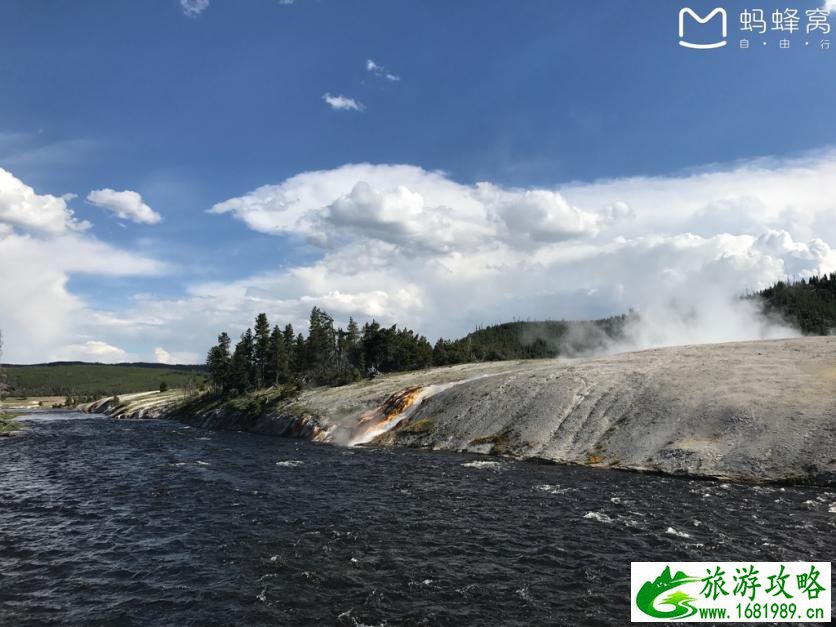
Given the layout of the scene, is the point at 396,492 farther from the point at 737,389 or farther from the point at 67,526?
the point at 737,389

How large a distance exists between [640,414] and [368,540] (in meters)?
36.1

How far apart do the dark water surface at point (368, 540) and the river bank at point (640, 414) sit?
4412 millimetres

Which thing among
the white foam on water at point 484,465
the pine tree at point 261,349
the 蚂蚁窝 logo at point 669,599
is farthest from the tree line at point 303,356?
the 蚂蚁窝 logo at point 669,599

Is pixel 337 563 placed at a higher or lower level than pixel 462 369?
lower

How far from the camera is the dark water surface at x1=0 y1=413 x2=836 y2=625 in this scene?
19.3 m

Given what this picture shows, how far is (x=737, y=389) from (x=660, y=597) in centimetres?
4084

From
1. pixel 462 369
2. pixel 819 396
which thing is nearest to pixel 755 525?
pixel 819 396

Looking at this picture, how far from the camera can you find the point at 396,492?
3756cm

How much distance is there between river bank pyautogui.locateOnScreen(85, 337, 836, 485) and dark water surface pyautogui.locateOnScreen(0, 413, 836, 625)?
4412 millimetres

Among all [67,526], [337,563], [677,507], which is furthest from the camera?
[677,507]

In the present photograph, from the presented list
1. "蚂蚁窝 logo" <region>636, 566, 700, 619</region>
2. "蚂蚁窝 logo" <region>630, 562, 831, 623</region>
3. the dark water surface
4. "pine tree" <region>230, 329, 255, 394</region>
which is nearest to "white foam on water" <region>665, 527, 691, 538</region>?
the dark water surface

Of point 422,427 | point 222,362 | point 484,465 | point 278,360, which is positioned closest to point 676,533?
point 484,465

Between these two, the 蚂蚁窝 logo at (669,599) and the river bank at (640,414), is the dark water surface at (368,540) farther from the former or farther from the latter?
the river bank at (640,414)

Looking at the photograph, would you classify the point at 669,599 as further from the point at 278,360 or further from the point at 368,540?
the point at 278,360
